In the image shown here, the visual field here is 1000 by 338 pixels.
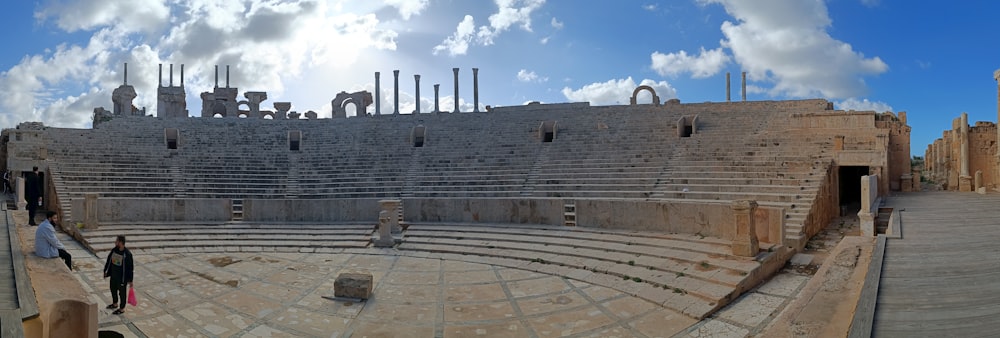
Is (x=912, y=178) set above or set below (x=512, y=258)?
above

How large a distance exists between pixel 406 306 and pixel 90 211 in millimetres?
10560

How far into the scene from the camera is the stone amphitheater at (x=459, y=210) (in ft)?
22.9

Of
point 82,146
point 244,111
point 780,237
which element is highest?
point 244,111

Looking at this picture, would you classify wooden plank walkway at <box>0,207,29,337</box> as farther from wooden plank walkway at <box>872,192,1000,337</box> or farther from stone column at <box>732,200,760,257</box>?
stone column at <box>732,200,760,257</box>

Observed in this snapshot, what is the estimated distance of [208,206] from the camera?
14391 millimetres

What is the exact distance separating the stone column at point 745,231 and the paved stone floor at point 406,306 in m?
0.59

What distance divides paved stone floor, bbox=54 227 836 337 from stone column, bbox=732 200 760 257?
59 centimetres

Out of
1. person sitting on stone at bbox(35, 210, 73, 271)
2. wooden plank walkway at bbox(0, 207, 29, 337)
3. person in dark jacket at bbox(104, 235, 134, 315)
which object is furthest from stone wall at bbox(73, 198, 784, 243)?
person in dark jacket at bbox(104, 235, 134, 315)

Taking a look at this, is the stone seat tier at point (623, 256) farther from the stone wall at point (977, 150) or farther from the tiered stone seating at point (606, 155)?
the stone wall at point (977, 150)

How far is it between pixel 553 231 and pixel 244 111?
29519 millimetres

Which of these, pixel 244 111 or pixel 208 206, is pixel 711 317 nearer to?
pixel 208 206

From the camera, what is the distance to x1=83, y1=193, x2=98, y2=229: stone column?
1276 centimetres

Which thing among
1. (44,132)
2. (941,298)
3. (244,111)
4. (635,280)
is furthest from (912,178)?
(244,111)

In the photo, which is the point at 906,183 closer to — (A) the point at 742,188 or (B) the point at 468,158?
(A) the point at 742,188
